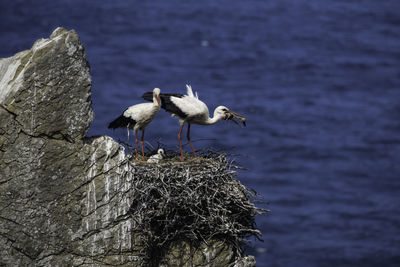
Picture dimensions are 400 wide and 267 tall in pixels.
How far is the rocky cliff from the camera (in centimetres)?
975

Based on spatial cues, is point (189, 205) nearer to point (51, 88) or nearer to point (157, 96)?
point (157, 96)

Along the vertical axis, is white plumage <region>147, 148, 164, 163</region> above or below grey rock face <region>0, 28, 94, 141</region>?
below

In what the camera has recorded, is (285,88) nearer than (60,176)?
No

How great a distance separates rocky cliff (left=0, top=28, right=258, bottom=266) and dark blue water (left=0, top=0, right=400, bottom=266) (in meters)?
17.2

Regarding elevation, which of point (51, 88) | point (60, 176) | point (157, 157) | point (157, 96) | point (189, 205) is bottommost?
point (189, 205)

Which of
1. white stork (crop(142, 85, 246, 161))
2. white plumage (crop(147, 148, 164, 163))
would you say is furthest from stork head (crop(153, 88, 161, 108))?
white plumage (crop(147, 148, 164, 163))

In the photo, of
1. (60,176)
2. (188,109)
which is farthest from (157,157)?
(60,176)

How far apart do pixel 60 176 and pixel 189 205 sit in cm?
213

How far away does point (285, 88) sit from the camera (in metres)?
60.3

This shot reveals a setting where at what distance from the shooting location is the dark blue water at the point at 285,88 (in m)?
40.3

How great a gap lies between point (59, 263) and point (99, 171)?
134 centimetres

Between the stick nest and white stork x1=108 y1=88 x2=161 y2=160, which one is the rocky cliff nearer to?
the stick nest

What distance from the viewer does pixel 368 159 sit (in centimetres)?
4772

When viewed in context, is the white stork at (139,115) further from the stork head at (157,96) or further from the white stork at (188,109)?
the white stork at (188,109)
